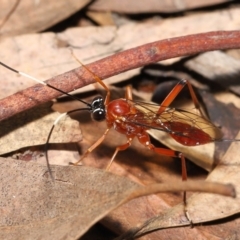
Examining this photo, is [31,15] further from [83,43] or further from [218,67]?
[218,67]

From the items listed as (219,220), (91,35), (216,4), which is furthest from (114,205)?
(216,4)

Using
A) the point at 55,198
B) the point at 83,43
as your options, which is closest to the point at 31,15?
the point at 83,43

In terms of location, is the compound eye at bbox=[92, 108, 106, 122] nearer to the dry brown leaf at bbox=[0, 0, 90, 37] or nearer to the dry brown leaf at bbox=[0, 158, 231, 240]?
the dry brown leaf at bbox=[0, 158, 231, 240]

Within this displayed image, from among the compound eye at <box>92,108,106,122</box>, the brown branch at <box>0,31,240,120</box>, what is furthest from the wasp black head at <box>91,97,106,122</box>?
the brown branch at <box>0,31,240,120</box>

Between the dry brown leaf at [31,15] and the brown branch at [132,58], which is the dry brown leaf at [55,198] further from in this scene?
the dry brown leaf at [31,15]

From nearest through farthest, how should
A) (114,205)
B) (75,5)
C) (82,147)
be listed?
(114,205) < (82,147) < (75,5)

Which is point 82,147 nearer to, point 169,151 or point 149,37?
point 169,151
